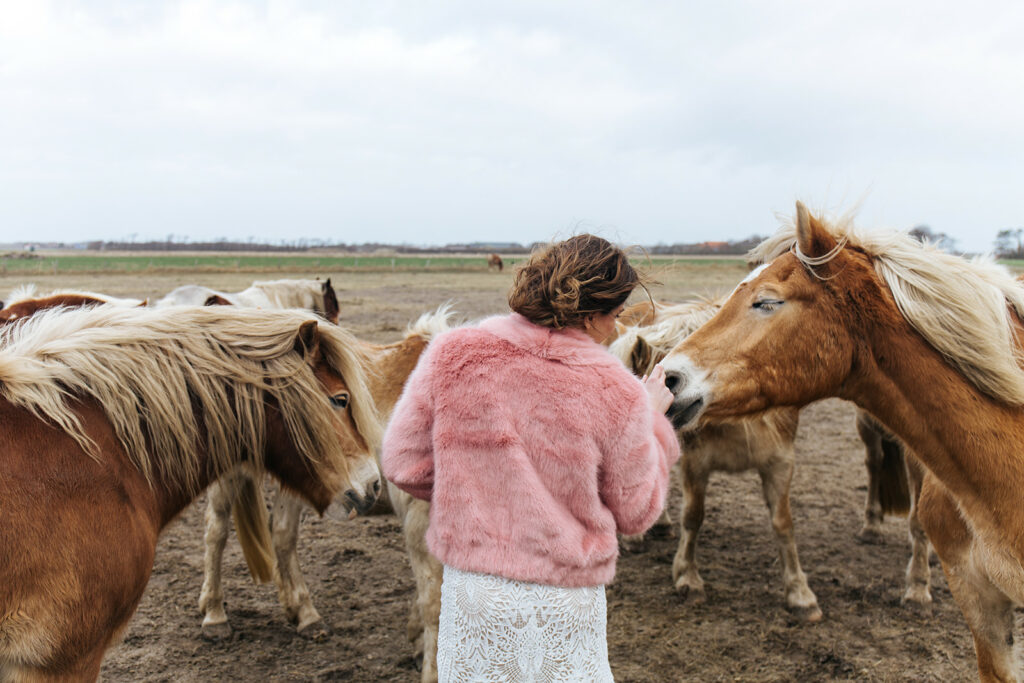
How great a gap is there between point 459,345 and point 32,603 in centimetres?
136

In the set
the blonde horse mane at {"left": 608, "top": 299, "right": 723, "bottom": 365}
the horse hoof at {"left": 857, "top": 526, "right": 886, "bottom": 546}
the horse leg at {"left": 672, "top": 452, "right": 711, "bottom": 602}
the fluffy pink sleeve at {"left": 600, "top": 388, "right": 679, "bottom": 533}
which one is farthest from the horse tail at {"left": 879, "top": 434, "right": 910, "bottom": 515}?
the fluffy pink sleeve at {"left": 600, "top": 388, "right": 679, "bottom": 533}

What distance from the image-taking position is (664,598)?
4.68 m

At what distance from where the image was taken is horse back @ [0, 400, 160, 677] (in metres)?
1.88

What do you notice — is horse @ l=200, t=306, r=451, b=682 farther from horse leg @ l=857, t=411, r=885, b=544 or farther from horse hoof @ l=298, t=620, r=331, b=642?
horse leg @ l=857, t=411, r=885, b=544

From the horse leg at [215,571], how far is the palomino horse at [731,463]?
270cm

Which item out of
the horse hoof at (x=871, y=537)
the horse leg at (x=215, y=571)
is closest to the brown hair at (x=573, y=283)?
the horse leg at (x=215, y=571)

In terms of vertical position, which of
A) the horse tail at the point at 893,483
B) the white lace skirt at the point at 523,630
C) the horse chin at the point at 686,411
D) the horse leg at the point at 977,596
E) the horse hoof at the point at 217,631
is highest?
the horse chin at the point at 686,411

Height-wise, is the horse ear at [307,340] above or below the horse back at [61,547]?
above

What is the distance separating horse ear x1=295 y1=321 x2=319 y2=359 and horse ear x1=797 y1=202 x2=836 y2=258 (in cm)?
174

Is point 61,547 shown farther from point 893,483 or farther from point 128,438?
point 893,483

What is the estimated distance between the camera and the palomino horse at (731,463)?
447 cm

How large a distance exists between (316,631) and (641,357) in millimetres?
2556

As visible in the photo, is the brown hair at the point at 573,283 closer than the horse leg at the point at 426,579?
Yes

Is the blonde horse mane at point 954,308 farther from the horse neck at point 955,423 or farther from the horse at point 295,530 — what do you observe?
the horse at point 295,530
